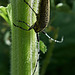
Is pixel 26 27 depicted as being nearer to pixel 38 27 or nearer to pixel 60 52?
pixel 38 27

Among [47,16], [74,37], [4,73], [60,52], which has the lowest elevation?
[4,73]

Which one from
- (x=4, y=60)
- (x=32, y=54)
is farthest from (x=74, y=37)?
(x=32, y=54)

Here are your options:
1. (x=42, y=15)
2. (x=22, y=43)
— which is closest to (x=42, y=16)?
(x=42, y=15)

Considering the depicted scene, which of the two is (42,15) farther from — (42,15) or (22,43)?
(22,43)
